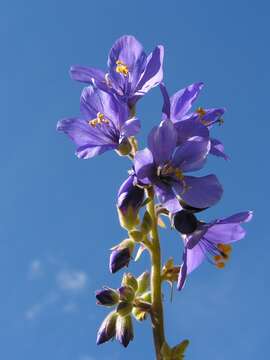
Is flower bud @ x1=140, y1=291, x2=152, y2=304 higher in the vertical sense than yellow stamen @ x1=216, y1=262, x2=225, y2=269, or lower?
lower

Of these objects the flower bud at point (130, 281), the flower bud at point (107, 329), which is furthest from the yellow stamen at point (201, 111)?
the flower bud at point (107, 329)

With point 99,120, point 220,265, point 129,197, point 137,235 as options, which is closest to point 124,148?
point 99,120

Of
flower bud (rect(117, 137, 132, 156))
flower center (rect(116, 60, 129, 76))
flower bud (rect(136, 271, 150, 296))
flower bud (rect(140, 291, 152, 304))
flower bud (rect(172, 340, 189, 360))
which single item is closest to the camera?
flower bud (rect(172, 340, 189, 360))

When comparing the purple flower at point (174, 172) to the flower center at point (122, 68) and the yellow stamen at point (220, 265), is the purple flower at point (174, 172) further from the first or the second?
the flower center at point (122, 68)

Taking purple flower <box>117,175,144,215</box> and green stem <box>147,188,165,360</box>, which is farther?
purple flower <box>117,175,144,215</box>

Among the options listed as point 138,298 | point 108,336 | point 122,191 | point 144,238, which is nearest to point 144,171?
point 122,191

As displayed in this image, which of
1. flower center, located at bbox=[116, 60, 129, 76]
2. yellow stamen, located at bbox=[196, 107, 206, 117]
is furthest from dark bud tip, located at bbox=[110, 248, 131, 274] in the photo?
flower center, located at bbox=[116, 60, 129, 76]

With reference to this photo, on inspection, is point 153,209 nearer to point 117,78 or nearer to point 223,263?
point 223,263

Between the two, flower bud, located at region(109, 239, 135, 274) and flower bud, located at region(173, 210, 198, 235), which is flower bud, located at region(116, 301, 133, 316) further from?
flower bud, located at region(173, 210, 198, 235)
